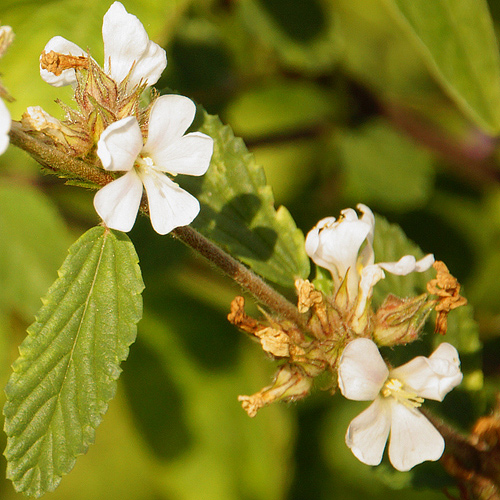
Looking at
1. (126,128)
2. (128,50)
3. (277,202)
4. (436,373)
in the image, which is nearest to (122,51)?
(128,50)

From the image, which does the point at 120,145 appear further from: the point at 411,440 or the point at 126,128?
the point at 411,440

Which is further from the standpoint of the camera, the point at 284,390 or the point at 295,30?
the point at 295,30

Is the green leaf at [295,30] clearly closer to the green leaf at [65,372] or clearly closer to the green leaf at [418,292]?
the green leaf at [418,292]

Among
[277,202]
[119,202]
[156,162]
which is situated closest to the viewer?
[119,202]

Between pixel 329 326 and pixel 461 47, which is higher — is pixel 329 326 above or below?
below

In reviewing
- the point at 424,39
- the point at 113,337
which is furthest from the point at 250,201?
the point at 424,39

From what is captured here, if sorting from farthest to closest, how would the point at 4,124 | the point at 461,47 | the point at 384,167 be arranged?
the point at 384,167 → the point at 461,47 → the point at 4,124

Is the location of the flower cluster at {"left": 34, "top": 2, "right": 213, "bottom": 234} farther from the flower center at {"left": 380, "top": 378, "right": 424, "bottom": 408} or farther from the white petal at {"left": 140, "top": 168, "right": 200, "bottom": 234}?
the flower center at {"left": 380, "top": 378, "right": 424, "bottom": 408}
